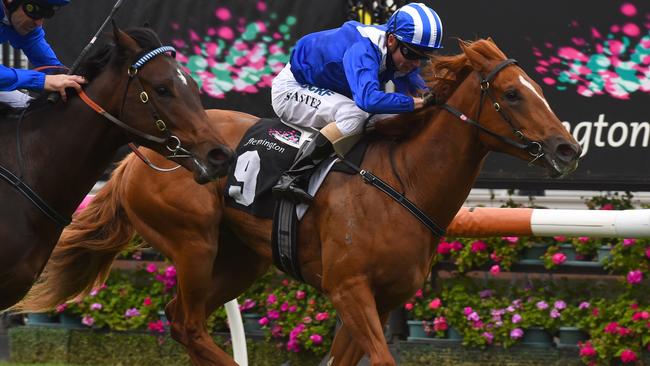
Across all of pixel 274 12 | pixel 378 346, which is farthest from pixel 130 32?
pixel 274 12

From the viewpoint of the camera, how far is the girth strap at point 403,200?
201 inches

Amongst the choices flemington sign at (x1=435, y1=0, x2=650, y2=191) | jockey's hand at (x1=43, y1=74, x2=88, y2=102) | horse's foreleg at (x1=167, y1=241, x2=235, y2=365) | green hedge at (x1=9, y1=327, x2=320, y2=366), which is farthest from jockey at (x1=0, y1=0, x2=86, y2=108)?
green hedge at (x1=9, y1=327, x2=320, y2=366)

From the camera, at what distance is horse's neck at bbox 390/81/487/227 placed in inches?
201

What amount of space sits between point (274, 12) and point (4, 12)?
3.10m

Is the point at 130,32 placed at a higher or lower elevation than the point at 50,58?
A: higher

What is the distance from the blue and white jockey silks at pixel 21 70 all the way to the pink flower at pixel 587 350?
3.57 metres

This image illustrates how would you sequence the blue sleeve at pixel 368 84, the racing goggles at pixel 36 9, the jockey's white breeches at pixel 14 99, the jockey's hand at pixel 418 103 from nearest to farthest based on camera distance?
the racing goggles at pixel 36 9
the jockey's white breeches at pixel 14 99
the blue sleeve at pixel 368 84
the jockey's hand at pixel 418 103

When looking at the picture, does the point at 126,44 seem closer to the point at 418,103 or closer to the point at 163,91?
the point at 163,91

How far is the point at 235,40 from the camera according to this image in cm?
752

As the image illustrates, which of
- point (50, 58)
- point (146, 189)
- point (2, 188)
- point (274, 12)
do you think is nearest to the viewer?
point (2, 188)

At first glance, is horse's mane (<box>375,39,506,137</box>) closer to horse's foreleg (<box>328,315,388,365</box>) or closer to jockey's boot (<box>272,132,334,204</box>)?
jockey's boot (<box>272,132,334,204</box>)

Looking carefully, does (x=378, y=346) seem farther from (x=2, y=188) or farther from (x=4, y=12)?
(x=4, y=12)

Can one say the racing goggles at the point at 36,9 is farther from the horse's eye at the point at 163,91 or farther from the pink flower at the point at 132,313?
the pink flower at the point at 132,313

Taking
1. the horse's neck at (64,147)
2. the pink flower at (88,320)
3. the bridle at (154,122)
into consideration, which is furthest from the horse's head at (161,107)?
the pink flower at (88,320)
